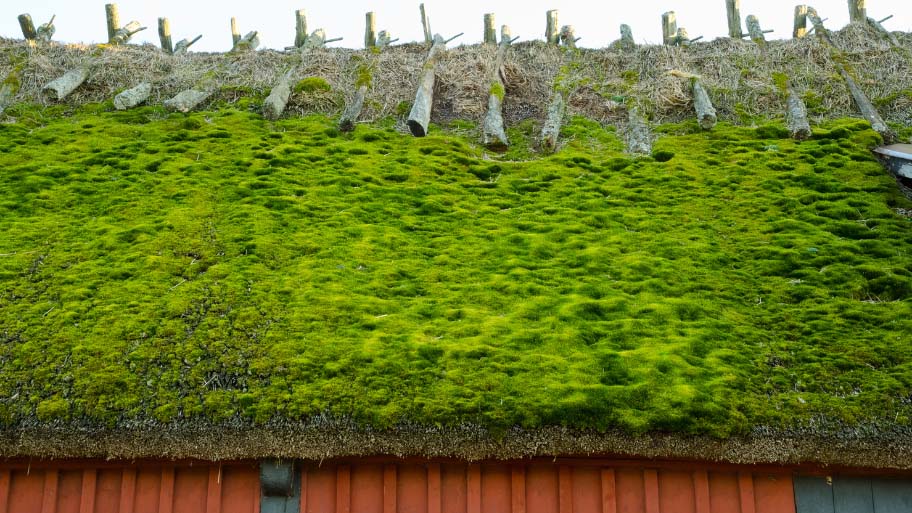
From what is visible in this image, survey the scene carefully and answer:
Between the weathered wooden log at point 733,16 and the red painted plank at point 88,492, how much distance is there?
12.5 m

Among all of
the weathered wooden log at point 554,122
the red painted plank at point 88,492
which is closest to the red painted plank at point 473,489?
the red painted plank at point 88,492

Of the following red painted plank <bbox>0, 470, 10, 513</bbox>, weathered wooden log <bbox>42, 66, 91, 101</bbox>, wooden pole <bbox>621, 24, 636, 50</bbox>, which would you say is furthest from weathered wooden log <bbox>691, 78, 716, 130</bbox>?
weathered wooden log <bbox>42, 66, 91, 101</bbox>

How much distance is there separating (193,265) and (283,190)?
170 centimetres

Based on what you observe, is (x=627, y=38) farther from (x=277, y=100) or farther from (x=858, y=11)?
(x=277, y=100)

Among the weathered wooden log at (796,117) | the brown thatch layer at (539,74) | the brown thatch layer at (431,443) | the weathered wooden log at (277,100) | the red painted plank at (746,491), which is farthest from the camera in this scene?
the brown thatch layer at (539,74)

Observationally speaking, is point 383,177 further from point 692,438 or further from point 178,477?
point 692,438

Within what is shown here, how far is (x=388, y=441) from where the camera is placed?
4918 millimetres

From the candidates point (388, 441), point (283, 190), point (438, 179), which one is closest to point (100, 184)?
point (283, 190)

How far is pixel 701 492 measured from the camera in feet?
17.5

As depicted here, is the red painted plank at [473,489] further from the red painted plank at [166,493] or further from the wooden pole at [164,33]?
the wooden pole at [164,33]

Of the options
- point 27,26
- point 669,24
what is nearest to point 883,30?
point 669,24

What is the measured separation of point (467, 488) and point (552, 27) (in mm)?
10399

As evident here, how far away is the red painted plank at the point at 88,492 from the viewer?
219 inches

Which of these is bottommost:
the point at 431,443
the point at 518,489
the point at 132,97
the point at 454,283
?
the point at 518,489
